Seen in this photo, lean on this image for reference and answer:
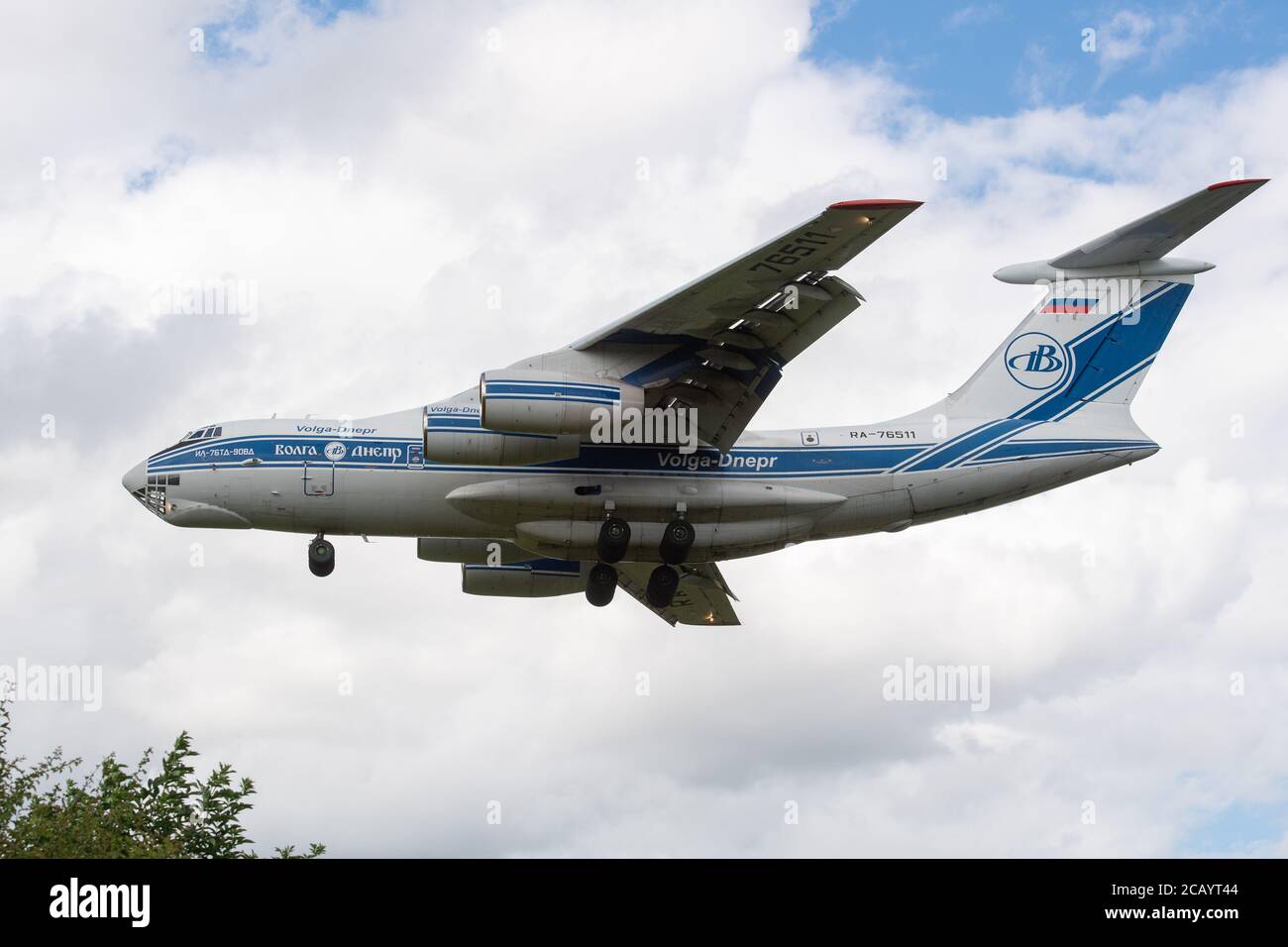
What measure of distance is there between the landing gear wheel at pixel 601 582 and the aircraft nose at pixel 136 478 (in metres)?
4.54

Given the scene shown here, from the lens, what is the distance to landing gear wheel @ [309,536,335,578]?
Result: 15.8 meters

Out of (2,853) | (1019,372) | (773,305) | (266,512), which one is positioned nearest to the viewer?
(2,853)

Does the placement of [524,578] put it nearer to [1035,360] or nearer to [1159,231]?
[1035,360]

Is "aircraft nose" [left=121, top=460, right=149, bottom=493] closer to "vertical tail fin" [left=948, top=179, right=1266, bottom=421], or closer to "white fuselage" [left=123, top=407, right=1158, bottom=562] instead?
"white fuselage" [left=123, top=407, right=1158, bottom=562]

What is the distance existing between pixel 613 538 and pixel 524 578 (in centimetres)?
258

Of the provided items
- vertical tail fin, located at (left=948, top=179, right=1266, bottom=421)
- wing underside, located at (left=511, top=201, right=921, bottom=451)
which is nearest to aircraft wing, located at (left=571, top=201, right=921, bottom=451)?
wing underside, located at (left=511, top=201, right=921, bottom=451)

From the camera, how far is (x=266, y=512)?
15.6 metres

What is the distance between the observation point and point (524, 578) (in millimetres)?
17875

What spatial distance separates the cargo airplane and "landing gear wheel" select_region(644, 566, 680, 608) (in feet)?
0.07

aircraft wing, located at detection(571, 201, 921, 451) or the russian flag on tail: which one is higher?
the russian flag on tail
